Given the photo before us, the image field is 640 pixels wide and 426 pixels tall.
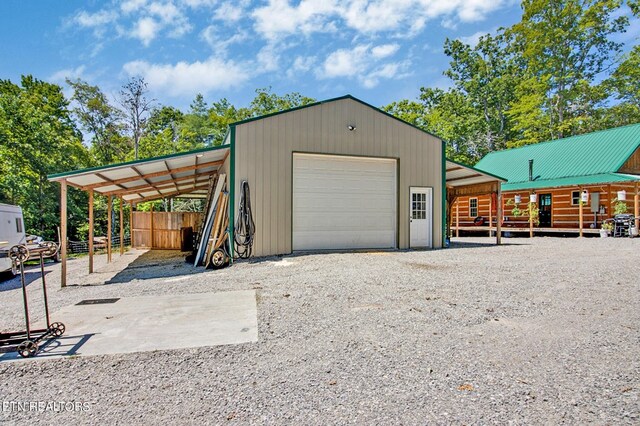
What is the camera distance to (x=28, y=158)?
56.6 feet

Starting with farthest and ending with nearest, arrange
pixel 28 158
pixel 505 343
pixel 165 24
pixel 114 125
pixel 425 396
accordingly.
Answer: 1. pixel 114 125
2. pixel 28 158
3. pixel 165 24
4. pixel 505 343
5. pixel 425 396

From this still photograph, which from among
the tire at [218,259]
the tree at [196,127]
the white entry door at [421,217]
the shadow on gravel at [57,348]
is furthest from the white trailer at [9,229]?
the tree at [196,127]

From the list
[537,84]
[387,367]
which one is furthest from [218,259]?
[537,84]

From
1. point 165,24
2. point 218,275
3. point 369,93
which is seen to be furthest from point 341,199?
point 369,93

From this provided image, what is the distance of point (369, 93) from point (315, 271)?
2327 centimetres

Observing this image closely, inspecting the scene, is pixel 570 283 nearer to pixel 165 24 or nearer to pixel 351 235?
pixel 351 235

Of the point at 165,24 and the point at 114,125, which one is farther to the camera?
the point at 114,125

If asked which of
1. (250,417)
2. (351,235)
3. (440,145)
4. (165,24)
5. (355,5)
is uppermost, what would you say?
(165,24)

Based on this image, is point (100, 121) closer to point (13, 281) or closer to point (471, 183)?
point (13, 281)

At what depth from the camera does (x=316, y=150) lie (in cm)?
951

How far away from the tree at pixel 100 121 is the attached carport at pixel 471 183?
2204cm

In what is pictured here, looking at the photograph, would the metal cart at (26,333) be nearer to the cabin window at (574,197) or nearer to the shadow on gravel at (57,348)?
the shadow on gravel at (57,348)

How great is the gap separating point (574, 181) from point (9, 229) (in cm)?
1965

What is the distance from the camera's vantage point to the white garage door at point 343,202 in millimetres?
9633
